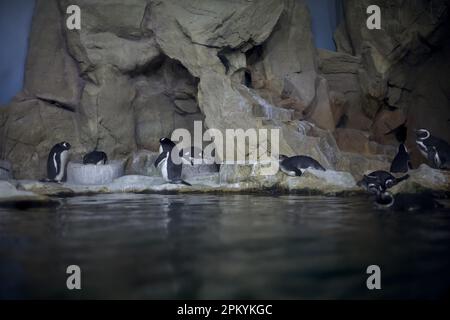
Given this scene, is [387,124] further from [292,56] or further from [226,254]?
[226,254]

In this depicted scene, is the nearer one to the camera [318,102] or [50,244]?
[50,244]

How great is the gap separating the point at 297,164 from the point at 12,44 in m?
7.56

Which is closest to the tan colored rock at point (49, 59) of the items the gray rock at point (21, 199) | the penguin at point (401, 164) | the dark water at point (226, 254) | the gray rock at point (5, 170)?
the gray rock at point (5, 170)

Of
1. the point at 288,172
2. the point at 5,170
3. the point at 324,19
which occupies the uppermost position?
the point at 324,19

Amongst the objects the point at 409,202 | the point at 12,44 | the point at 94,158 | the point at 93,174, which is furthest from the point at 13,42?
the point at 409,202

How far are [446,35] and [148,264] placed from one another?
9.92 m

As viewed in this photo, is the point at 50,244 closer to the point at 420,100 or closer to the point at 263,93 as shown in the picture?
the point at 263,93

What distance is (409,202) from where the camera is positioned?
4277 mm

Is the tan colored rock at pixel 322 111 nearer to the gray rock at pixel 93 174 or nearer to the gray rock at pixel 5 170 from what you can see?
the gray rock at pixel 93 174

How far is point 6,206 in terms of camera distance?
184 inches

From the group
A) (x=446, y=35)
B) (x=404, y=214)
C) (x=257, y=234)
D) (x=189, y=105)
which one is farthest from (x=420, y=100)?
(x=257, y=234)

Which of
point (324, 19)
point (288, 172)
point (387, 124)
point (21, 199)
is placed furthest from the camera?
point (324, 19)

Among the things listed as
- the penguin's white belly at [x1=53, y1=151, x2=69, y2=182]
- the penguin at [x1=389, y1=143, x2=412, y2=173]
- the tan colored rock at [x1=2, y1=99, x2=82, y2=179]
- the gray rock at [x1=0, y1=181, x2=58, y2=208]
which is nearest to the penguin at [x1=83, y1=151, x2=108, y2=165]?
the penguin's white belly at [x1=53, y1=151, x2=69, y2=182]

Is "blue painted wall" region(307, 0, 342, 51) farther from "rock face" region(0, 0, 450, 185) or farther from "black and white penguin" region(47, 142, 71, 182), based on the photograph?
"black and white penguin" region(47, 142, 71, 182)
